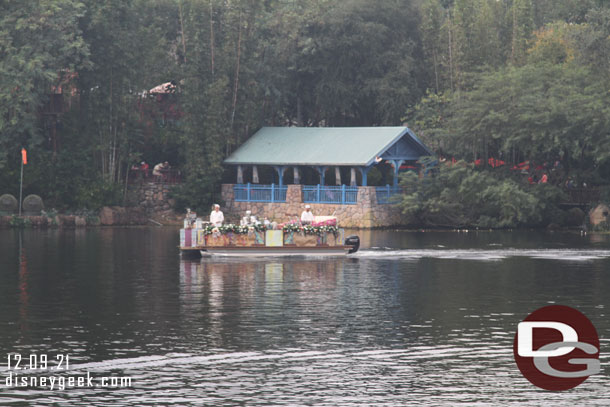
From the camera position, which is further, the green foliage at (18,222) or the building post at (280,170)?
the building post at (280,170)

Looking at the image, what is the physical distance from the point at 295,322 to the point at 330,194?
113 feet

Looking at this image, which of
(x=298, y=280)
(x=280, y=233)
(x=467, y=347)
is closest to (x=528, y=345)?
(x=467, y=347)

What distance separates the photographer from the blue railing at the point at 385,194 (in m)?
55.3

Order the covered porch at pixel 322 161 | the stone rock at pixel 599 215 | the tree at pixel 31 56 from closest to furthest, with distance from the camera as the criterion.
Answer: the stone rock at pixel 599 215, the tree at pixel 31 56, the covered porch at pixel 322 161

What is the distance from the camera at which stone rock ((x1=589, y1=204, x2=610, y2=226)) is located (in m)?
51.9

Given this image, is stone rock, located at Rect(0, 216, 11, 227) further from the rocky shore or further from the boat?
the boat

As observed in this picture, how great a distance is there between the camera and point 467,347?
1911 cm

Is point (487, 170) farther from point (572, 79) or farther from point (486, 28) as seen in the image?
point (486, 28)

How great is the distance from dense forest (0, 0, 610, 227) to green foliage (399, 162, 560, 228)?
11 centimetres

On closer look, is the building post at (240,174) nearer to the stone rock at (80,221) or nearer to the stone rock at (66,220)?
the stone rock at (80,221)

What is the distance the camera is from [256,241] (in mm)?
37688

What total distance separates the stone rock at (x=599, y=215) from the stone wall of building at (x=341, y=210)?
957 cm

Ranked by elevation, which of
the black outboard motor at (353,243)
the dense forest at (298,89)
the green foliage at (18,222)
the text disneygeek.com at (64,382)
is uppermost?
the dense forest at (298,89)

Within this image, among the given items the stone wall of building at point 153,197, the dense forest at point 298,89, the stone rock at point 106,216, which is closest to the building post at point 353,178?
the dense forest at point 298,89
